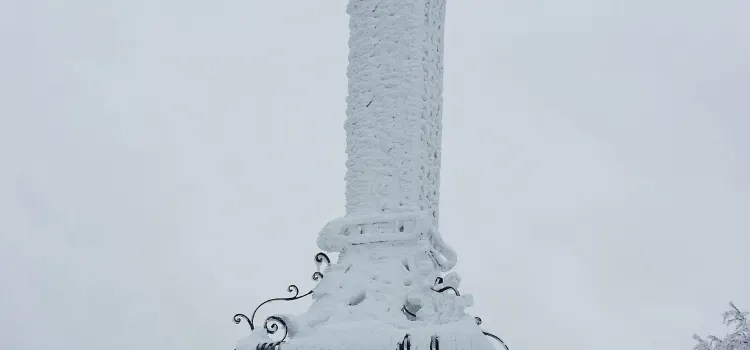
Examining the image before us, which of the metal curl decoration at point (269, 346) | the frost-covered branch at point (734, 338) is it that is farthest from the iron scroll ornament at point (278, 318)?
the frost-covered branch at point (734, 338)

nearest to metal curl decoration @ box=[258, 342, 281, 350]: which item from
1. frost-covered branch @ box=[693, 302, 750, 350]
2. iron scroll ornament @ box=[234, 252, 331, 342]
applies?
iron scroll ornament @ box=[234, 252, 331, 342]

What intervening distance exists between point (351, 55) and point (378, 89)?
349mm

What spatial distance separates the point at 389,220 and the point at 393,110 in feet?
2.06

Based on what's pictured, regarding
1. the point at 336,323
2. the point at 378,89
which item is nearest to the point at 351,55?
the point at 378,89

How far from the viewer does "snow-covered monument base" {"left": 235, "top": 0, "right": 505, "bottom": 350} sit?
3.72 meters

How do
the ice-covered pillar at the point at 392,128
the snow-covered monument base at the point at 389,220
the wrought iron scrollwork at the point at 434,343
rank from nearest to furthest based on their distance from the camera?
1. the wrought iron scrollwork at the point at 434,343
2. the snow-covered monument base at the point at 389,220
3. the ice-covered pillar at the point at 392,128

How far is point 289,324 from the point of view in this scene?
383cm

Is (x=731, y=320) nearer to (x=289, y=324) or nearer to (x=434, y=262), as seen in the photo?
(x=434, y=262)

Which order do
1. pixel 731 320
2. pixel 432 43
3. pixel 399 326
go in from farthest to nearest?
pixel 731 320, pixel 432 43, pixel 399 326

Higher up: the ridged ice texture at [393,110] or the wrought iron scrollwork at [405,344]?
the ridged ice texture at [393,110]

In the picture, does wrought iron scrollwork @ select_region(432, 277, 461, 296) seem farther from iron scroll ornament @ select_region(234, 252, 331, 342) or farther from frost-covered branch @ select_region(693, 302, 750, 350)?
frost-covered branch @ select_region(693, 302, 750, 350)

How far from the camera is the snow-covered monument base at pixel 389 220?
3721 mm

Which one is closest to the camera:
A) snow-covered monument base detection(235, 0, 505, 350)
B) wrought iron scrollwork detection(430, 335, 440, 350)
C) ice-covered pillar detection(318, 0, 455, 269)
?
wrought iron scrollwork detection(430, 335, 440, 350)

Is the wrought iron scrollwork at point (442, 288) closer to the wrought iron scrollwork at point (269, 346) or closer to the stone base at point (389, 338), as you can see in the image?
the stone base at point (389, 338)
